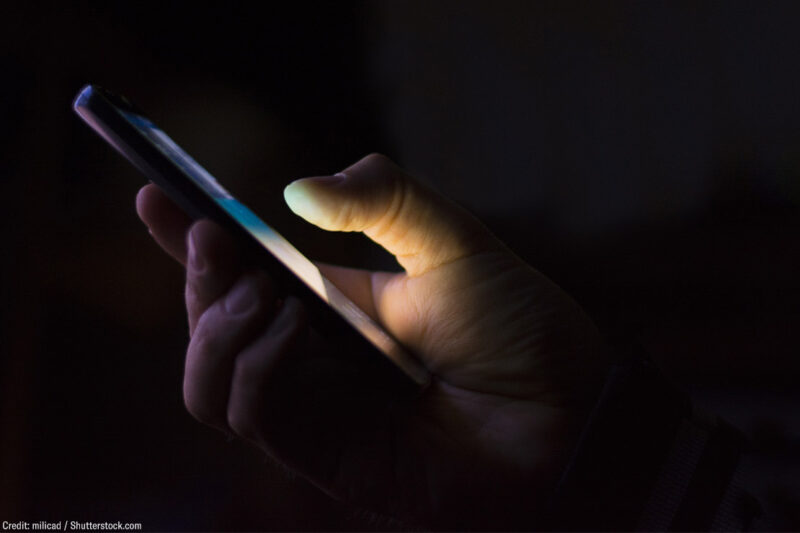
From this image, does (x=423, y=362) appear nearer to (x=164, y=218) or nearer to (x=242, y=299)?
(x=242, y=299)

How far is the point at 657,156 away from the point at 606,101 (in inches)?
10.8

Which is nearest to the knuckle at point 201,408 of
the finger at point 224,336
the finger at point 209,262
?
the finger at point 224,336

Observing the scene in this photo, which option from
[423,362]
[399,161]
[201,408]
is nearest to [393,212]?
[423,362]

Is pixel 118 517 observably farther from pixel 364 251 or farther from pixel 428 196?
pixel 428 196

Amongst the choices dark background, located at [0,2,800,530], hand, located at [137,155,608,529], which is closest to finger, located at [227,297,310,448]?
hand, located at [137,155,608,529]

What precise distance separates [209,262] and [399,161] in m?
1.72

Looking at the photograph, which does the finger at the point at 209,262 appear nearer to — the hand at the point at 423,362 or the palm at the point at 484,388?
the hand at the point at 423,362

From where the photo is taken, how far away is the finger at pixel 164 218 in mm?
782

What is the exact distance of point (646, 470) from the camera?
73cm

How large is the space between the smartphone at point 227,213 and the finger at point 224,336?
32 mm

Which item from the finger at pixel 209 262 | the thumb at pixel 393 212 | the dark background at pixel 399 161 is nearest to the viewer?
the finger at pixel 209 262

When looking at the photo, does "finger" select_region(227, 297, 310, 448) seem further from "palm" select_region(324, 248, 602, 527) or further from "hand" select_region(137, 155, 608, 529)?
"palm" select_region(324, 248, 602, 527)

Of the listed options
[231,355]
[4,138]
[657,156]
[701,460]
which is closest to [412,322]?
[231,355]

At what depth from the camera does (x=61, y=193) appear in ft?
6.44
